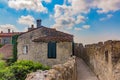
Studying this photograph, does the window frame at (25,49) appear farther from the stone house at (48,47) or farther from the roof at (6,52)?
the roof at (6,52)

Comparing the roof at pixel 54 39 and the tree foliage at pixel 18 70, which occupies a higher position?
the roof at pixel 54 39

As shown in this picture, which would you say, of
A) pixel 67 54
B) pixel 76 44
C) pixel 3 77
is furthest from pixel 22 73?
pixel 76 44

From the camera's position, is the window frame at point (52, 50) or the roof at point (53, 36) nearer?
the window frame at point (52, 50)

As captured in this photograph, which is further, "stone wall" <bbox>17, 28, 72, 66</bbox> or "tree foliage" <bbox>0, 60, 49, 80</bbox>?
"stone wall" <bbox>17, 28, 72, 66</bbox>

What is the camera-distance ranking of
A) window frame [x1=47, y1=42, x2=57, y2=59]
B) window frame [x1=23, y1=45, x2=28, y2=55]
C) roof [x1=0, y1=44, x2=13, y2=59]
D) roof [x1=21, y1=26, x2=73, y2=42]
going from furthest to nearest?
1. roof [x1=0, y1=44, x2=13, y2=59]
2. window frame [x1=23, y1=45, x2=28, y2=55]
3. roof [x1=21, y1=26, x2=73, y2=42]
4. window frame [x1=47, y1=42, x2=57, y2=59]

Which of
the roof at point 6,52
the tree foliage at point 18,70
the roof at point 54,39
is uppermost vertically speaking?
the roof at point 54,39

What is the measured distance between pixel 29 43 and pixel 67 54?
14.6 ft

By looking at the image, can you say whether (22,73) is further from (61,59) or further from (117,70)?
(117,70)

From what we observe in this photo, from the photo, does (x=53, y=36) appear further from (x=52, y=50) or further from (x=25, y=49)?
(x=25, y=49)

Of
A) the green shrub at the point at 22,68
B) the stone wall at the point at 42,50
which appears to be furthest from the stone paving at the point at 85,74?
the stone wall at the point at 42,50

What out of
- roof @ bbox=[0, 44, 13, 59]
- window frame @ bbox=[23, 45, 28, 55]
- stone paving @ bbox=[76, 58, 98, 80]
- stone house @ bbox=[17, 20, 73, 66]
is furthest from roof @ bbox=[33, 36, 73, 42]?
stone paving @ bbox=[76, 58, 98, 80]

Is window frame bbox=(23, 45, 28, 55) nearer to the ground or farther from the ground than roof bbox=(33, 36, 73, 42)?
nearer to the ground

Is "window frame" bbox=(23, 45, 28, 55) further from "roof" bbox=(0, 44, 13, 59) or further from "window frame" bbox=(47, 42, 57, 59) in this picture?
"roof" bbox=(0, 44, 13, 59)

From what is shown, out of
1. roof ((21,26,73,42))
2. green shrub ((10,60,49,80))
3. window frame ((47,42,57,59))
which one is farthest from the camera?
roof ((21,26,73,42))
